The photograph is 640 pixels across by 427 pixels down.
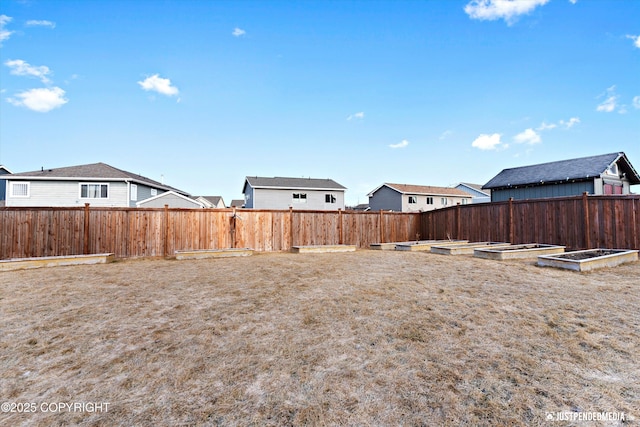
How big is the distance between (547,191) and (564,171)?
1552 millimetres

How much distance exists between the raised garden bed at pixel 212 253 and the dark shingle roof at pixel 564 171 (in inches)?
752

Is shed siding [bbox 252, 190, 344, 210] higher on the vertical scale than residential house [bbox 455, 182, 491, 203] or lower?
lower

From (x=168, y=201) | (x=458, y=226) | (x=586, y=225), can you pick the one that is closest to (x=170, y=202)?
(x=168, y=201)

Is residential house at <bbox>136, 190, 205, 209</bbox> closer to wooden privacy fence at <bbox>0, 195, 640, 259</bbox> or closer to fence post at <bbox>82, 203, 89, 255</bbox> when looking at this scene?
wooden privacy fence at <bbox>0, 195, 640, 259</bbox>

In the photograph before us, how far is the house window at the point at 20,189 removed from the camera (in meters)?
19.1

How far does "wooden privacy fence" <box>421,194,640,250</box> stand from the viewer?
9195mm

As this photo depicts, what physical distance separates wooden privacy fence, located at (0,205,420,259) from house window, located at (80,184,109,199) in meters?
12.0

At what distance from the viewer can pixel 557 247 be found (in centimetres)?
974

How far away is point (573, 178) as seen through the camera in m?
16.8

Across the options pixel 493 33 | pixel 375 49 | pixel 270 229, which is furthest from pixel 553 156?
pixel 270 229

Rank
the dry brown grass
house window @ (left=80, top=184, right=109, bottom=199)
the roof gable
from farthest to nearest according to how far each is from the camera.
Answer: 1. the roof gable
2. house window @ (left=80, top=184, right=109, bottom=199)
3. the dry brown grass

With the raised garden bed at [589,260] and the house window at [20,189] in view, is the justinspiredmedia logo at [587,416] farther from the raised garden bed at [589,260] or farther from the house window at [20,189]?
the house window at [20,189]

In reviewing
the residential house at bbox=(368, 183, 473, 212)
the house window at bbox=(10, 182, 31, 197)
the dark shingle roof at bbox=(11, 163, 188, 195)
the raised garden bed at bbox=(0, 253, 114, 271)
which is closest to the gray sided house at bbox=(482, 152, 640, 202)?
the residential house at bbox=(368, 183, 473, 212)

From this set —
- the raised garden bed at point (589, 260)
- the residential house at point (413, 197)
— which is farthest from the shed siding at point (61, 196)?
the residential house at point (413, 197)
